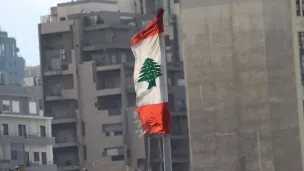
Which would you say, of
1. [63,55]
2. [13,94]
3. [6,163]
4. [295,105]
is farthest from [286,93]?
[63,55]

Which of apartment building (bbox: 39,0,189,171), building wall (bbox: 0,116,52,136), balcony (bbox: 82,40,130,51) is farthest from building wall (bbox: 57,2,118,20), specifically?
building wall (bbox: 0,116,52,136)

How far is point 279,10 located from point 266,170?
2.84 metres

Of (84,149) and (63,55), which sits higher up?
(63,55)

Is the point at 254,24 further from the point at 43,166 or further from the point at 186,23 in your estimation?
the point at 43,166

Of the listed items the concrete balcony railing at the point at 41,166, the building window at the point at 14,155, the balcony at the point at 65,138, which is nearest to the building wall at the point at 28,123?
the building window at the point at 14,155

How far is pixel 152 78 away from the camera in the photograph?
20953 millimetres

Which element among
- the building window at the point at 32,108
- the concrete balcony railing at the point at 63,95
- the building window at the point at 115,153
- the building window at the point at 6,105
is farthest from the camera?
the concrete balcony railing at the point at 63,95

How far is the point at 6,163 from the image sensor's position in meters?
105

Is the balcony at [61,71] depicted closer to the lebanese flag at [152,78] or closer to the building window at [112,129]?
the building window at [112,129]

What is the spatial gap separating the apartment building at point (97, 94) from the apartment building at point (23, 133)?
621 cm

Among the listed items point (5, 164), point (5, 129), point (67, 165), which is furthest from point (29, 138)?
point (67, 165)

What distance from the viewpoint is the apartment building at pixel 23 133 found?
352ft

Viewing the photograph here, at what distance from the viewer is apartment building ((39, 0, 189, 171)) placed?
119688mm

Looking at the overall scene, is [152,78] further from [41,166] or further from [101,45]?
[101,45]
